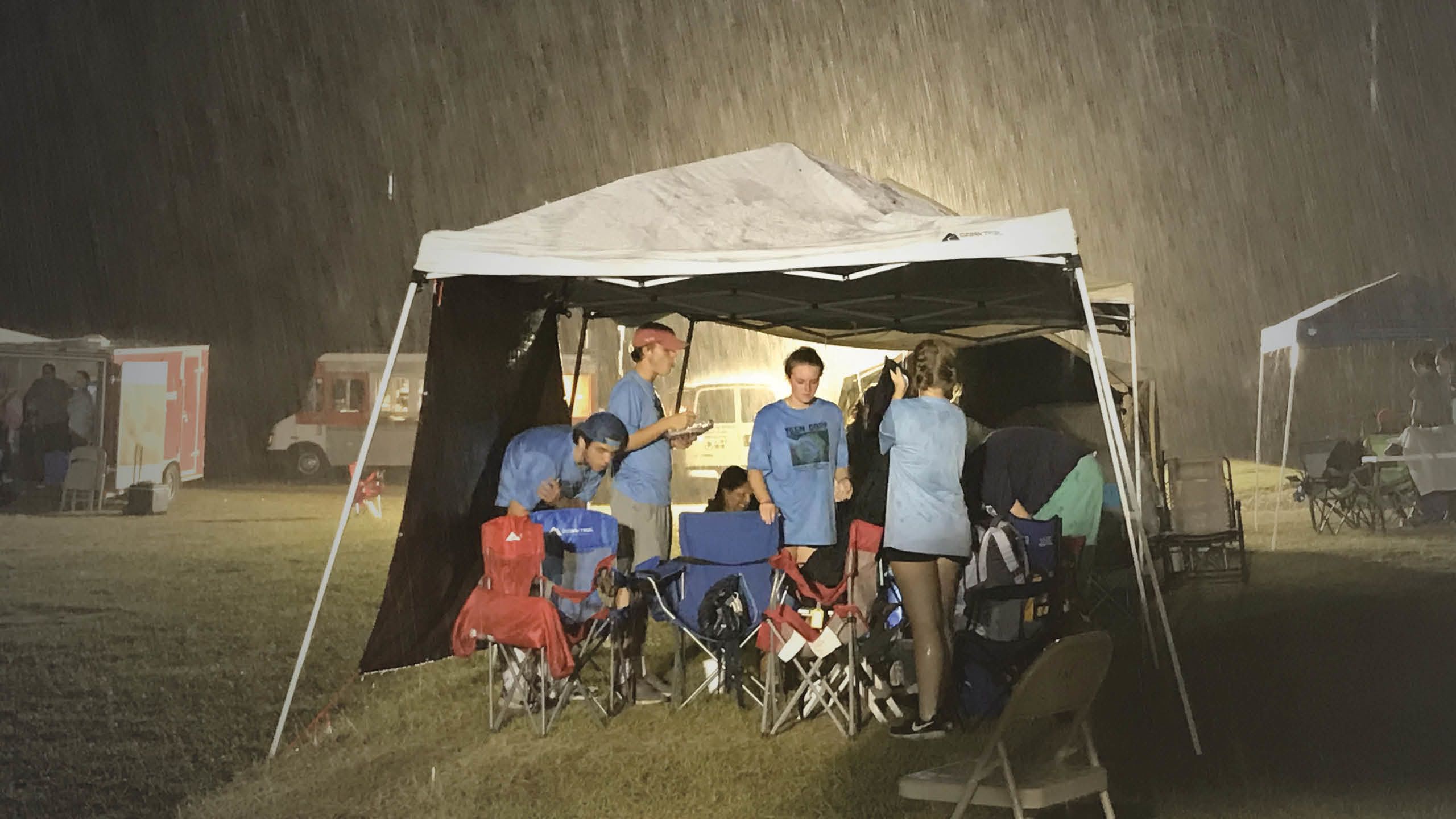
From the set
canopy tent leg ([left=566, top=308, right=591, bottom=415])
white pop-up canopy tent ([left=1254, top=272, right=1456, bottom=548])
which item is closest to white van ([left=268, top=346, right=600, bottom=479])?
white pop-up canopy tent ([left=1254, top=272, right=1456, bottom=548])

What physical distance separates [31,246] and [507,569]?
25992 mm

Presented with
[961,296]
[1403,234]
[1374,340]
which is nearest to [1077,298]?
[961,296]

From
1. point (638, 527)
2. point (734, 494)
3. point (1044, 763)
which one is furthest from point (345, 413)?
point (1044, 763)

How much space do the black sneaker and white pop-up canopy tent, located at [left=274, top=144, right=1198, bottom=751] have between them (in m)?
0.74

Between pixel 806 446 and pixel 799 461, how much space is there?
61 mm

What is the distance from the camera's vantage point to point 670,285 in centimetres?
539

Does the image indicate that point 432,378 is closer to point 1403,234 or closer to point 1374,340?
point 1374,340

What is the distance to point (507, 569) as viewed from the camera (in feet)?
12.6

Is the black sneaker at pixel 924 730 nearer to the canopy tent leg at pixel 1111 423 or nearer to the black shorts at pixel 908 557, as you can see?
the black shorts at pixel 908 557

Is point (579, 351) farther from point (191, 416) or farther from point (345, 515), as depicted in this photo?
point (191, 416)

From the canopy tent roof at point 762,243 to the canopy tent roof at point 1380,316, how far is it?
4.32 m

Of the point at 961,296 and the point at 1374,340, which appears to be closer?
the point at 961,296

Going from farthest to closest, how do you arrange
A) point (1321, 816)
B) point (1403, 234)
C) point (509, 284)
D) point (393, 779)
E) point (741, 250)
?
point (1403, 234) → point (509, 284) → point (741, 250) → point (393, 779) → point (1321, 816)

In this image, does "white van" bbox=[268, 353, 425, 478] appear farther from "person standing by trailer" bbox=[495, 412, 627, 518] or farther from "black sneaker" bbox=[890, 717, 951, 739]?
"black sneaker" bbox=[890, 717, 951, 739]
